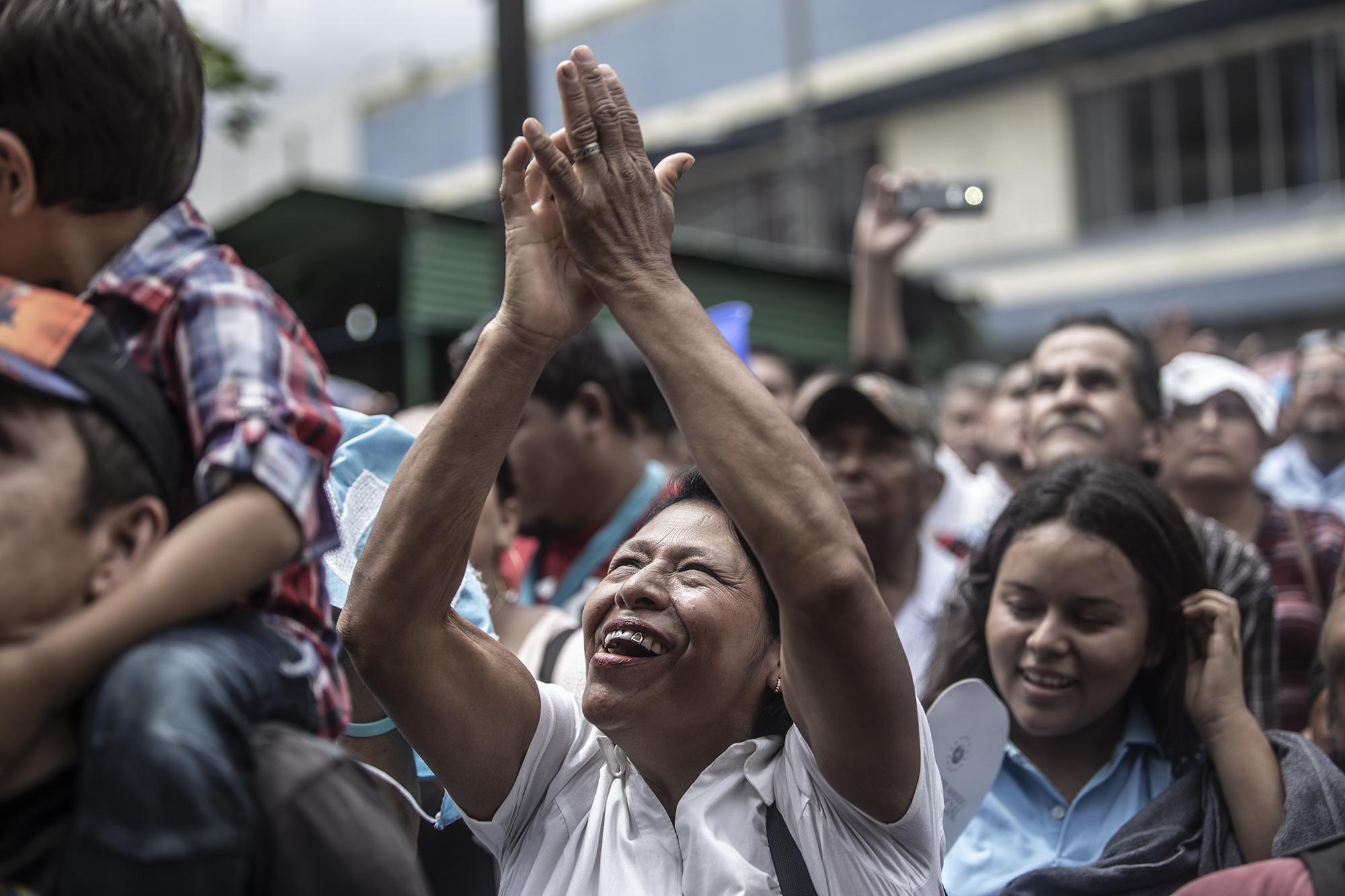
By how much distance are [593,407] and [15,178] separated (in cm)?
262

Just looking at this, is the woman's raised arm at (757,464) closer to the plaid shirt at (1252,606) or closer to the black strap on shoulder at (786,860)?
the black strap on shoulder at (786,860)

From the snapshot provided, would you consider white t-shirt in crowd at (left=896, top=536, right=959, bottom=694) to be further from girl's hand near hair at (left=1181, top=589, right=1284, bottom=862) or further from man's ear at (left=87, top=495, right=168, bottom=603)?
man's ear at (left=87, top=495, right=168, bottom=603)

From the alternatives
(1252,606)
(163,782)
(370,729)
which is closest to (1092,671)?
(1252,606)

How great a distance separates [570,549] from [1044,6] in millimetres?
16057

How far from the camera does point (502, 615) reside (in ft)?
11.1

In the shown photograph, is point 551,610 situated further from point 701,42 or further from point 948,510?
point 701,42

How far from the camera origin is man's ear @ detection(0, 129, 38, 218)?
5.10 ft

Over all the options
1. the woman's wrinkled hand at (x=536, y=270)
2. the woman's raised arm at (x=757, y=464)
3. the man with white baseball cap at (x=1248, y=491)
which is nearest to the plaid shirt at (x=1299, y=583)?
the man with white baseball cap at (x=1248, y=491)

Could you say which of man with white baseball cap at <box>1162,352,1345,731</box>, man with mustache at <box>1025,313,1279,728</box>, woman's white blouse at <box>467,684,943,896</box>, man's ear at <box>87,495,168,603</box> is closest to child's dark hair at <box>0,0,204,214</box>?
man's ear at <box>87,495,168,603</box>

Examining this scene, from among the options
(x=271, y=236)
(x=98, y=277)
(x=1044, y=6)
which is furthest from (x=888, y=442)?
(x=1044, y=6)

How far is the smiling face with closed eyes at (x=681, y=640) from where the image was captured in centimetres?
228

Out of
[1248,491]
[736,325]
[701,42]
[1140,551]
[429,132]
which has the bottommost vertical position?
[1248,491]

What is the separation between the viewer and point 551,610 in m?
3.41

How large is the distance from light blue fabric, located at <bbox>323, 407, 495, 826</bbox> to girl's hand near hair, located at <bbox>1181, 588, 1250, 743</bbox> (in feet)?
4.78
